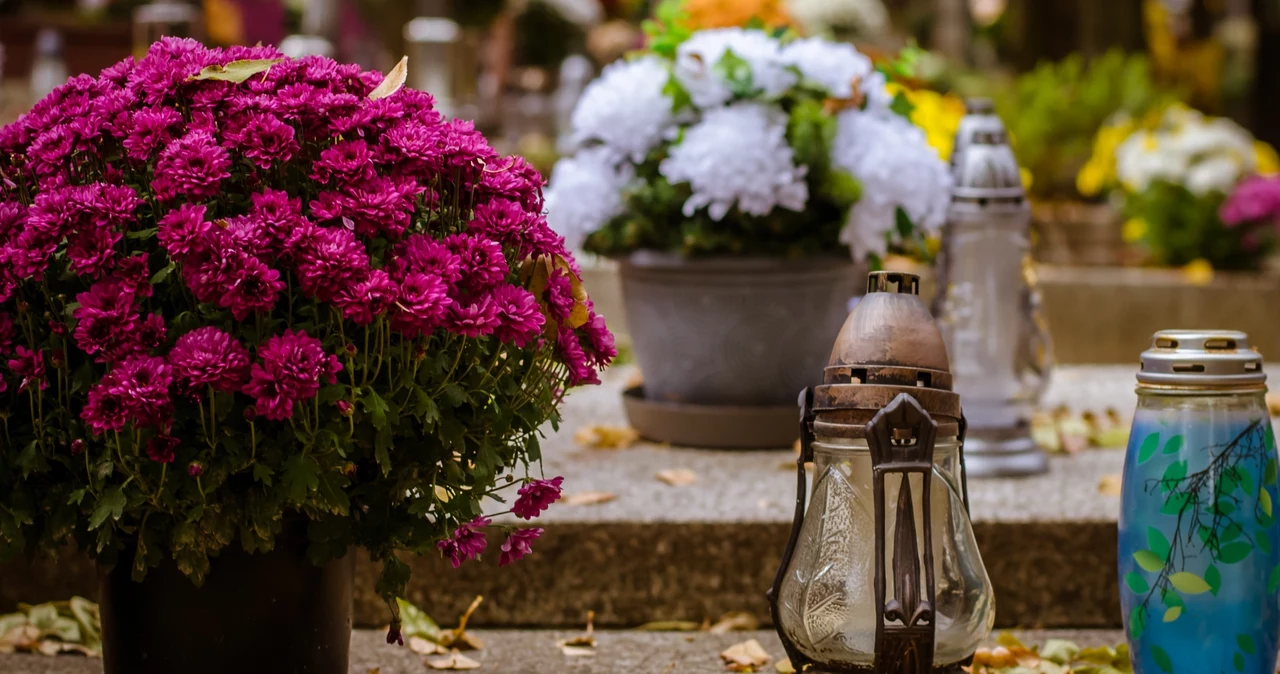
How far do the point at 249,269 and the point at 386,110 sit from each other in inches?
11.1

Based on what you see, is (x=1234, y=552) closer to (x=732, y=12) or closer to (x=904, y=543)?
(x=904, y=543)

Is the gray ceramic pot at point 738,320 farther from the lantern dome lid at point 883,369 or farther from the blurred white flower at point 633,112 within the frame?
the lantern dome lid at point 883,369

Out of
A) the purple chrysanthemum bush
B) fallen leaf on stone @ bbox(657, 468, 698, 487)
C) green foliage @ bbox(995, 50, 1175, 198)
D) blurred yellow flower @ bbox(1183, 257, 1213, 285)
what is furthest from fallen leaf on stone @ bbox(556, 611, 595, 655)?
green foliage @ bbox(995, 50, 1175, 198)

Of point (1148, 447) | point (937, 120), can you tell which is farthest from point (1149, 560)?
point (937, 120)

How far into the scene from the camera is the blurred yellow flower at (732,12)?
3916 millimetres

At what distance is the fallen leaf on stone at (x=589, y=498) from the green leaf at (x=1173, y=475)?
1096 mm

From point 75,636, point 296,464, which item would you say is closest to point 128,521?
point 296,464

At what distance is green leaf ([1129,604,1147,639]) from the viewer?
180 cm

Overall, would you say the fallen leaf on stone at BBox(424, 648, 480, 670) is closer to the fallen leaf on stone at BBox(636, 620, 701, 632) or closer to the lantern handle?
the fallen leaf on stone at BBox(636, 620, 701, 632)

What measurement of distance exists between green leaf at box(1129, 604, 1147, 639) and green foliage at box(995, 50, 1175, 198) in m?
5.65

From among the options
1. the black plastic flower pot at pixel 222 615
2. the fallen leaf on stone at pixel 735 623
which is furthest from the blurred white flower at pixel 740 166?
the black plastic flower pot at pixel 222 615

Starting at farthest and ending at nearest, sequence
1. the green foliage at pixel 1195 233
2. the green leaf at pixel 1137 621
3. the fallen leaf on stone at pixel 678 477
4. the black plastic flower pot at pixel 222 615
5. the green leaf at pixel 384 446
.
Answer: the green foliage at pixel 1195 233, the fallen leaf on stone at pixel 678 477, the green leaf at pixel 1137 621, the black plastic flower pot at pixel 222 615, the green leaf at pixel 384 446

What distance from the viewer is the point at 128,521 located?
5.42 feet

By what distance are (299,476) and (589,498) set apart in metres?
1.08
